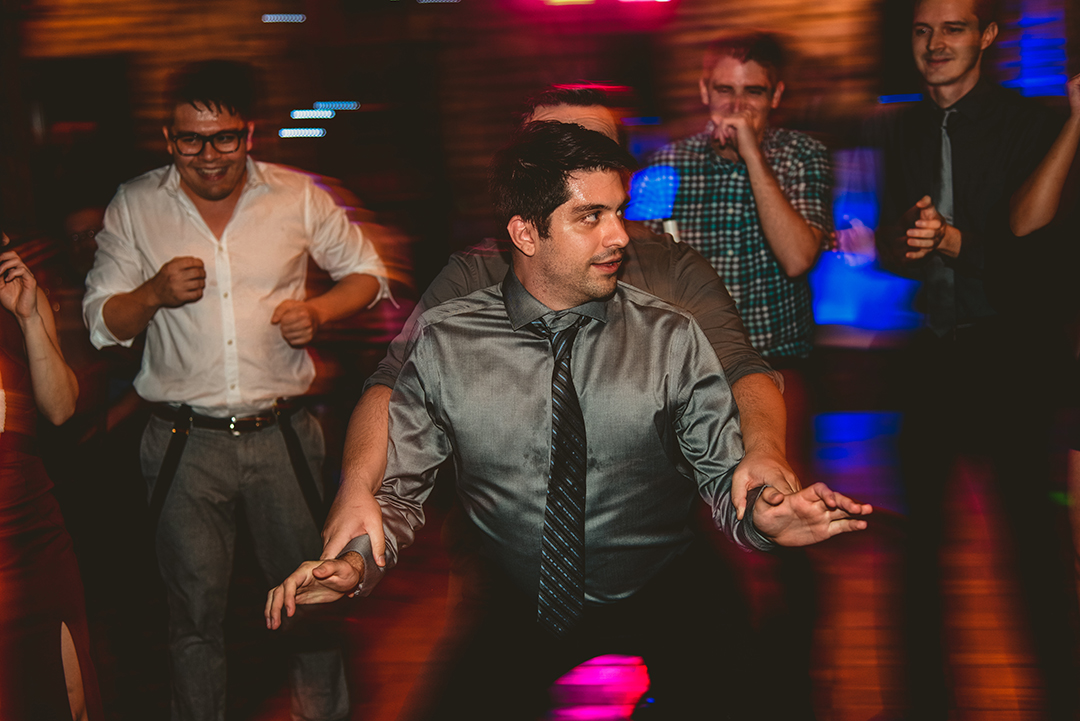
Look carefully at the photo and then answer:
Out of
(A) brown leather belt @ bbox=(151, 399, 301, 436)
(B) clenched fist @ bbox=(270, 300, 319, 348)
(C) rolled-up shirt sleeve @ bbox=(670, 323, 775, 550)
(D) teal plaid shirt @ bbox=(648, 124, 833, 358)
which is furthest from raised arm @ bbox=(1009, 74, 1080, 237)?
(A) brown leather belt @ bbox=(151, 399, 301, 436)

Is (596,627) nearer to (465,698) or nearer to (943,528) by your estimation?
(465,698)

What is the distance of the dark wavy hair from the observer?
191 cm

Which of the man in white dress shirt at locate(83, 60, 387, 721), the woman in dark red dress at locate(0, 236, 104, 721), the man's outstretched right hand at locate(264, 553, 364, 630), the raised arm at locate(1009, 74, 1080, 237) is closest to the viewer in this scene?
the man's outstretched right hand at locate(264, 553, 364, 630)

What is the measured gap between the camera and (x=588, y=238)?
1891 millimetres

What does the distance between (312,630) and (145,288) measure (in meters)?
1.15

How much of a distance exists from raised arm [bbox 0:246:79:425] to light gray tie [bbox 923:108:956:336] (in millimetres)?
2399

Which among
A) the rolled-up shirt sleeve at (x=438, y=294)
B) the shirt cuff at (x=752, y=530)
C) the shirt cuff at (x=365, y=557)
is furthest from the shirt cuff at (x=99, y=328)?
the shirt cuff at (x=752, y=530)

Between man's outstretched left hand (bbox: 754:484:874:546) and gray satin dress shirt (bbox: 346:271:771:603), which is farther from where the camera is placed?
gray satin dress shirt (bbox: 346:271:771:603)

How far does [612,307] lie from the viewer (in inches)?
78.8

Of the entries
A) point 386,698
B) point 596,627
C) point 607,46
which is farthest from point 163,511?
point 607,46

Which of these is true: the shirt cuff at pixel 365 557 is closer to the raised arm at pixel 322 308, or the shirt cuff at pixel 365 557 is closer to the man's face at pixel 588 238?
the man's face at pixel 588 238

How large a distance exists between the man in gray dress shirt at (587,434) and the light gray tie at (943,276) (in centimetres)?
92

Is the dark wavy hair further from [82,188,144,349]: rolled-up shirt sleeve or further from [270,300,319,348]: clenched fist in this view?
[82,188,144,349]: rolled-up shirt sleeve

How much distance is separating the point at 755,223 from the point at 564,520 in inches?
49.4
